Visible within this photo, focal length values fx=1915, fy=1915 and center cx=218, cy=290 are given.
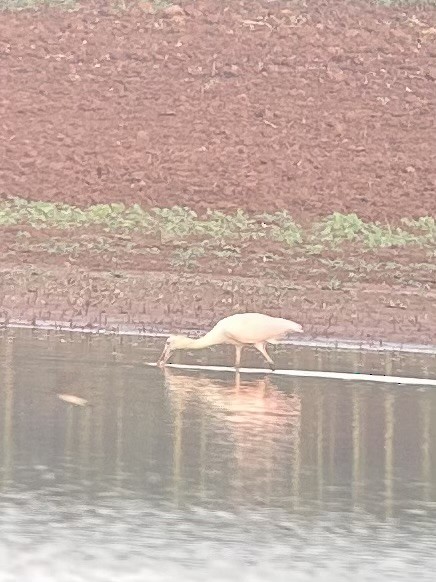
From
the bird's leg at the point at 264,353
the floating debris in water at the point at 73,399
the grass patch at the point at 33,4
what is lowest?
the floating debris in water at the point at 73,399

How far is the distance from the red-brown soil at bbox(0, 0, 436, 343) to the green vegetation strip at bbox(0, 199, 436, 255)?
51cm

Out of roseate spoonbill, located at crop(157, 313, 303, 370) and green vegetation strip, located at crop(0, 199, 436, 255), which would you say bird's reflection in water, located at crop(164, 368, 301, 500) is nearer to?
roseate spoonbill, located at crop(157, 313, 303, 370)

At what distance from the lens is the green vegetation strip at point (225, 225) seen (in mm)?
23922

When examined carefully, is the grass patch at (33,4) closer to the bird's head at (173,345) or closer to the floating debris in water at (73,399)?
the bird's head at (173,345)

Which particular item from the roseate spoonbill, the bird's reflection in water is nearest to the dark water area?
the bird's reflection in water

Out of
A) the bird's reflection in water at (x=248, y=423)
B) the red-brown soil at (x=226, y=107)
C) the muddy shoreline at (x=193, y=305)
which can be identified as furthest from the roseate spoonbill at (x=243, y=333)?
the red-brown soil at (x=226, y=107)

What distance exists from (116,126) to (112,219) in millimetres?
4175

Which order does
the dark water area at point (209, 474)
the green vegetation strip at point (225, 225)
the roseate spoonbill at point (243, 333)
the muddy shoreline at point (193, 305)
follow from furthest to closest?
1. the green vegetation strip at point (225, 225)
2. the muddy shoreline at point (193, 305)
3. the roseate spoonbill at point (243, 333)
4. the dark water area at point (209, 474)

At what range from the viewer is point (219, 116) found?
1140 inches

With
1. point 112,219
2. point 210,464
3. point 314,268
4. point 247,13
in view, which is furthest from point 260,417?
point 247,13

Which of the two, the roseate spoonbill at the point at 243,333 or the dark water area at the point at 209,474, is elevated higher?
the roseate spoonbill at the point at 243,333

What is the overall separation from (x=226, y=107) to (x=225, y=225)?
495 centimetres

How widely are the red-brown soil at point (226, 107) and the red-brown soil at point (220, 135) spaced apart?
1.4 inches

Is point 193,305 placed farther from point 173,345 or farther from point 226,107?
point 226,107
